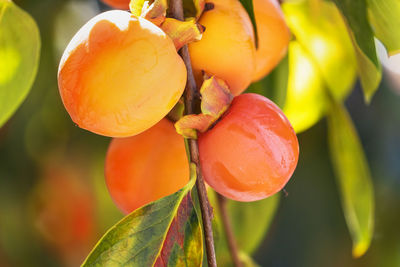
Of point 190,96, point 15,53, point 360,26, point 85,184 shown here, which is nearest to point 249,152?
point 190,96

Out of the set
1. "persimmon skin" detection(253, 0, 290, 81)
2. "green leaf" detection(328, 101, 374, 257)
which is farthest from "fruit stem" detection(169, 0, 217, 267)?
"green leaf" detection(328, 101, 374, 257)

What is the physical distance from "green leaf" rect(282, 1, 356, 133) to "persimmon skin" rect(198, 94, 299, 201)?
1.40ft

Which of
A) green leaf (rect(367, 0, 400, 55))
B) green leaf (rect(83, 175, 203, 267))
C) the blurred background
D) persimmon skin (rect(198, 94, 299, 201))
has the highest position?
green leaf (rect(367, 0, 400, 55))

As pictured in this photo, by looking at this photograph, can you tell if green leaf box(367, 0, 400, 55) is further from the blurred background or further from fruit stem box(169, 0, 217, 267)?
the blurred background

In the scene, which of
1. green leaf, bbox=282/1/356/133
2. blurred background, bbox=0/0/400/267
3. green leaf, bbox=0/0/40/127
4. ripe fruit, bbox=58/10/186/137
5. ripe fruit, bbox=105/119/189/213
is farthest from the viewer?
blurred background, bbox=0/0/400/267

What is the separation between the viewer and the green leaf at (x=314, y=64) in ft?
3.13

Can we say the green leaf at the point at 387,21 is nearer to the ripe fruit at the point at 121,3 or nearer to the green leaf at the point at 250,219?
the ripe fruit at the point at 121,3

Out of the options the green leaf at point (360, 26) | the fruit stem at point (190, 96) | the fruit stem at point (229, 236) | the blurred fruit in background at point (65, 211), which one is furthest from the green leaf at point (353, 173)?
the blurred fruit in background at point (65, 211)

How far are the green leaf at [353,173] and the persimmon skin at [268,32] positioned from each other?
0.27m

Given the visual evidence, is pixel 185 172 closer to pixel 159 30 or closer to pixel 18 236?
pixel 159 30

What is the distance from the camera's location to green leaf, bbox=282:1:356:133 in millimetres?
954

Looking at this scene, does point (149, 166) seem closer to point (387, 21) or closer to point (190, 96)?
point (190, 96)

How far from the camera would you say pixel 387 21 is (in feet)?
1.96

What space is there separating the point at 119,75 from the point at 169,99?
0.05m
